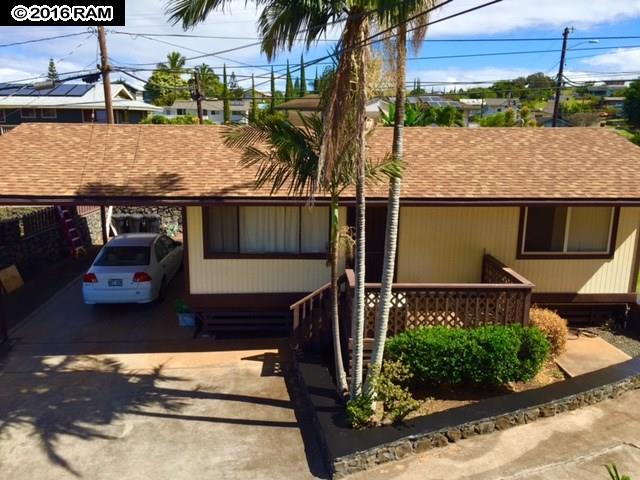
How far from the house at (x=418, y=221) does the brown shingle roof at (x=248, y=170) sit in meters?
0.04

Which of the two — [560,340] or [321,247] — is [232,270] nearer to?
[321,247]

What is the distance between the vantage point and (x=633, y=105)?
54906 mm

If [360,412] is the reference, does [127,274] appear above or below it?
above

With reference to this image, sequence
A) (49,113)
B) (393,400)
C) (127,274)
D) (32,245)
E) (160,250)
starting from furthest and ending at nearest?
(49,113) → (32,245) → (160,250) → (127,274) → (393,400)

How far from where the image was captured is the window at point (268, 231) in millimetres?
10672

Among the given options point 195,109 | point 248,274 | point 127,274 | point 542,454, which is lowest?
point 542,454

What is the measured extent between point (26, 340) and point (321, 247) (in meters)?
6.04

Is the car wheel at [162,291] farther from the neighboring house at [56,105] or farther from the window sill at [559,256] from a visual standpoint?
the neighboring house at [56,105]

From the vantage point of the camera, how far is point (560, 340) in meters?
9.54

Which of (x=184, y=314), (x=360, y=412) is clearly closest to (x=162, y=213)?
(x=184, y=314)

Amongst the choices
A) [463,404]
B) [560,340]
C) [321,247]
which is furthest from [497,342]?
[321,247]

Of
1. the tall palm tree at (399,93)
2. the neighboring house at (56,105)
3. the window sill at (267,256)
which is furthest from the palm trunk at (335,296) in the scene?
the neighboring house at (56,105)

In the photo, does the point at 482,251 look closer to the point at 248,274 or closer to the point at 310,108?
the point at 310,108

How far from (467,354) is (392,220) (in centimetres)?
271
